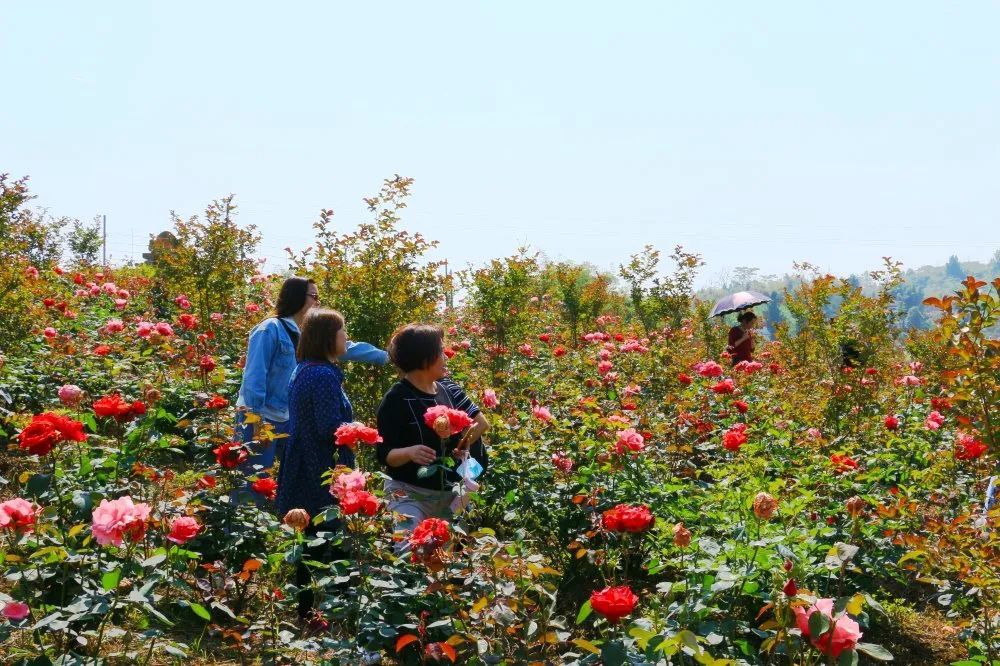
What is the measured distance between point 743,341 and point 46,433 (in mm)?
6368

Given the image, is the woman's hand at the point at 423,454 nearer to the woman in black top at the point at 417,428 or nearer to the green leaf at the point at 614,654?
the woman in black top at the point at 417,428

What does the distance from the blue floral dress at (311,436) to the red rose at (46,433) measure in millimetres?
1098

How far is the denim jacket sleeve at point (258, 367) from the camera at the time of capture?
378cm

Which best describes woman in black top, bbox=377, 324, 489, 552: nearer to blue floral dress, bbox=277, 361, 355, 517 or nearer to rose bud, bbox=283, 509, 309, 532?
blue floral dress, bbox=277, 361, 355, 517

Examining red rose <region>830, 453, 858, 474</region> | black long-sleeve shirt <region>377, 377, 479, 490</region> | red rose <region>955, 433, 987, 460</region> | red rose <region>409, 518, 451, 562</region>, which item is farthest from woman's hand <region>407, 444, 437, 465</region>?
red rose <region>955, 433, 987, 460</region>

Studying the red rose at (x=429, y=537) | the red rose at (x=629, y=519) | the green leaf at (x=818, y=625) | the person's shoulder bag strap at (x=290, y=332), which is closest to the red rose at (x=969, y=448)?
the red rose at (x=629, y=519)

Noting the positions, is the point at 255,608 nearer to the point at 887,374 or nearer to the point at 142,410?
the point at 142,410

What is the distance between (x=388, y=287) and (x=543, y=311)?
5.59 meters

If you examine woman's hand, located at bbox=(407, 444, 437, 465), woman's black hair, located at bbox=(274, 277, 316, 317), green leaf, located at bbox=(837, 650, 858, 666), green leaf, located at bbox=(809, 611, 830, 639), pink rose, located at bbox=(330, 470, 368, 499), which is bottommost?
green leaf, located at bbox=(837, 650, 858, 666)

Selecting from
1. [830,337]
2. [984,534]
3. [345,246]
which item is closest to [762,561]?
[984,534]

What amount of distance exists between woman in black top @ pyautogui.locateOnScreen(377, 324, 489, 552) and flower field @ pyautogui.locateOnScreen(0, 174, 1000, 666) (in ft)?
1.00

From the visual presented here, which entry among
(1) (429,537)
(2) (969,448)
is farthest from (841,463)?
(1) (429,537)

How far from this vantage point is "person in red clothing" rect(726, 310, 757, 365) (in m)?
7.46

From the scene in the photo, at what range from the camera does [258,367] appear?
379cm
